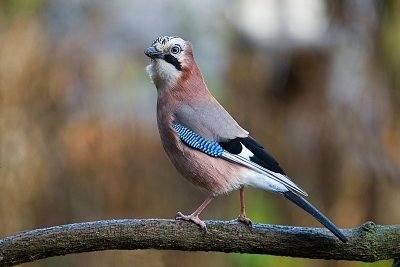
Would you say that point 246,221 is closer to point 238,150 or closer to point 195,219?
point 195,219

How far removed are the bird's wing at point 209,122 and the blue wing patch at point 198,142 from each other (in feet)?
0.08

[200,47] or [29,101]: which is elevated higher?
[200,47]

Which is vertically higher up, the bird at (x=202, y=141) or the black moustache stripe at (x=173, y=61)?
the black moustache stripe at (x=173, y=61)

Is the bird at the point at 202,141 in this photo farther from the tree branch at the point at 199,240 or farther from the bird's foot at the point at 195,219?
the tree branch at the point at 199,240

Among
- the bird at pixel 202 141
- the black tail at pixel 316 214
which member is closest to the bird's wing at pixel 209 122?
the bird at pixel 202 141

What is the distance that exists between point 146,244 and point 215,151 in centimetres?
91

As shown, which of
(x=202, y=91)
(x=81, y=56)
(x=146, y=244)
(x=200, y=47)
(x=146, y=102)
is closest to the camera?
(x=146, y=244)

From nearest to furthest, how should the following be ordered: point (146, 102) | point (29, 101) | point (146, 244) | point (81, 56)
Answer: point (146, 244)
point (29, 101)
point (81, 56)
point (146, 102)

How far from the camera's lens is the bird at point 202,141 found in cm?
441

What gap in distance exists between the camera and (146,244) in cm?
378

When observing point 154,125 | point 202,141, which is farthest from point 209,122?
point 154,125

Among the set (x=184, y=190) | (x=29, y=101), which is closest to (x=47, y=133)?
(x=29, y=101)

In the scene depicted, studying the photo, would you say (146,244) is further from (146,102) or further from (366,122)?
(146,102)

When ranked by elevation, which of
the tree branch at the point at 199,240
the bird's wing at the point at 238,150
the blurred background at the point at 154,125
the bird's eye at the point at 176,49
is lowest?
the tree branch at the point at 199,240
